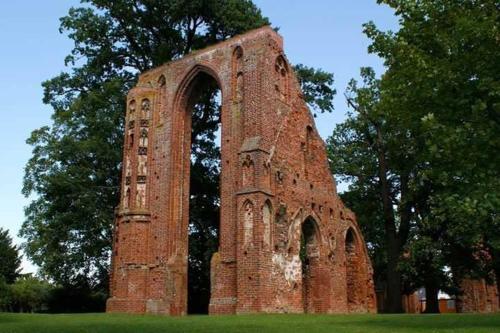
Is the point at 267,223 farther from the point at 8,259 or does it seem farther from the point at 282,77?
the point at 8,259

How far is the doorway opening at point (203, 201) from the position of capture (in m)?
24.9

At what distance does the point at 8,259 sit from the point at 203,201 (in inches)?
869

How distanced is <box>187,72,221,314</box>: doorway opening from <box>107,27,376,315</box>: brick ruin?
3.82 m

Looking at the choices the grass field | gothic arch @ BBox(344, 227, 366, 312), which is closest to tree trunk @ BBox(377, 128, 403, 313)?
gothic arch @ BBox(344, 227, 366, 312)

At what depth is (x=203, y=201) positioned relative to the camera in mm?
25672

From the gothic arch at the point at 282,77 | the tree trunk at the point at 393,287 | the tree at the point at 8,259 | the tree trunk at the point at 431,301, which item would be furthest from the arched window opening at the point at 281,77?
the tree at the point at 8,259

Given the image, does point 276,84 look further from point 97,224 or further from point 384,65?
point 97,224

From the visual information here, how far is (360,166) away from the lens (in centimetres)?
2655

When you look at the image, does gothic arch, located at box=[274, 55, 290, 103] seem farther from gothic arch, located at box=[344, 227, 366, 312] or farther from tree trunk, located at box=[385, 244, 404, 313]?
tree trunk, located at box=[385, 244, 404, 313]

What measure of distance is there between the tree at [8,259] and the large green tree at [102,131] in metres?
13.0

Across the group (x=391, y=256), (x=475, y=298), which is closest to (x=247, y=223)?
(x=391, y=256)

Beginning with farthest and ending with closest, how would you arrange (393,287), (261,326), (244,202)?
1. (393,287)
2. (244,202)
3. (261,326)

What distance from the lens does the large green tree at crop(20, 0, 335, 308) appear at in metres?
23.8

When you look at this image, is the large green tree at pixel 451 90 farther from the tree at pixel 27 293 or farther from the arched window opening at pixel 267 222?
the tree at pixel 27 293
